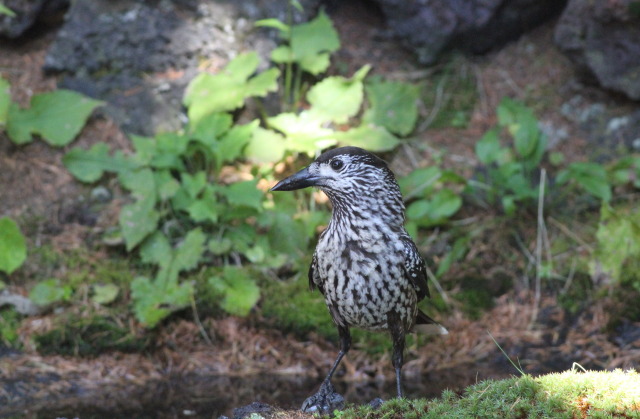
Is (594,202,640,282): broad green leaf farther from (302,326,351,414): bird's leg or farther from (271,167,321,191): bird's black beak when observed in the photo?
(302,326,351,414): bird's leg

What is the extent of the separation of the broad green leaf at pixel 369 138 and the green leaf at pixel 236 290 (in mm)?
1711

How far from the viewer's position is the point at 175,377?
18.1 feet

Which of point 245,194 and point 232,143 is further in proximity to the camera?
point 232,143

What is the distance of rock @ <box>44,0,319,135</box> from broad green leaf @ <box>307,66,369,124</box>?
0.97 metres

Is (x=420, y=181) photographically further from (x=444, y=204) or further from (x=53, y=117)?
(x=53, y=117)

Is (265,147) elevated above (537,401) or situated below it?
above

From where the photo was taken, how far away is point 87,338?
A: 18.6 feet

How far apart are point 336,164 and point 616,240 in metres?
3.06

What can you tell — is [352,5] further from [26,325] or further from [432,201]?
[26,325]

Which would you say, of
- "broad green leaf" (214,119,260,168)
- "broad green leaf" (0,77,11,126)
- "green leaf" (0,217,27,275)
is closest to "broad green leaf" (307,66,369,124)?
"broad green leaf" (214,119,260,168)

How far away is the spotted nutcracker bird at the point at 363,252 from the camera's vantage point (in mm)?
4215

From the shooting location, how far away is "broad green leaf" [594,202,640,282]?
6.08m

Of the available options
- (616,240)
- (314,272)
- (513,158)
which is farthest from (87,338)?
(616,240)

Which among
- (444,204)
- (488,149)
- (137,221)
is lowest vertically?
(137,221)
